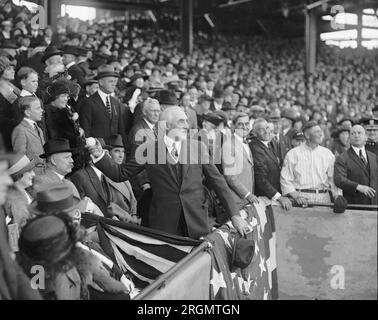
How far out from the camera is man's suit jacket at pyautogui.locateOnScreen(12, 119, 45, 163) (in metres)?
4.69

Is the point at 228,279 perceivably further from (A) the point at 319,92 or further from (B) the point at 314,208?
(A) the point at 319,92

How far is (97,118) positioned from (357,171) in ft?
10.8

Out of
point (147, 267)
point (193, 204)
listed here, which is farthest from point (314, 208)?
point (147, 267)

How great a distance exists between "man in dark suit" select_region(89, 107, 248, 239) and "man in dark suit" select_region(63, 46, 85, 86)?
2.42m

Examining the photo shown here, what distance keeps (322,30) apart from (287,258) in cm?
2496

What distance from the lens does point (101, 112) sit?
630 cm

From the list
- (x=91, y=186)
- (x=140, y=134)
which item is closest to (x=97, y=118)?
(x=140, y=134)

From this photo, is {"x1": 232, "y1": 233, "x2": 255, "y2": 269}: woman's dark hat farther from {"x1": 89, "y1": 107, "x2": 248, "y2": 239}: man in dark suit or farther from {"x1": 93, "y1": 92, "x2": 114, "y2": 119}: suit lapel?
{"x1": 93, "y1": 92, "x2": 114, "y2": 119}: suit lapel

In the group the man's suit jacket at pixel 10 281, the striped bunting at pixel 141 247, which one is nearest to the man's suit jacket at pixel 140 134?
the striped bunting at pixel 141 247

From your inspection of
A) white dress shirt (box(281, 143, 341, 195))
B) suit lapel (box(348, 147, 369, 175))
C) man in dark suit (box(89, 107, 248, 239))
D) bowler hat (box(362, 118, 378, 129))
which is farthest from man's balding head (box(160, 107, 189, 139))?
bowler hat (box(362, 118, 378, 129))

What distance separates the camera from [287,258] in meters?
6.28

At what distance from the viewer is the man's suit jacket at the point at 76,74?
22.7 ft

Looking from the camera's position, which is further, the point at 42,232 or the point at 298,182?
the point at 298,182

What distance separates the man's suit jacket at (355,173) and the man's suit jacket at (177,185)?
2.32m
